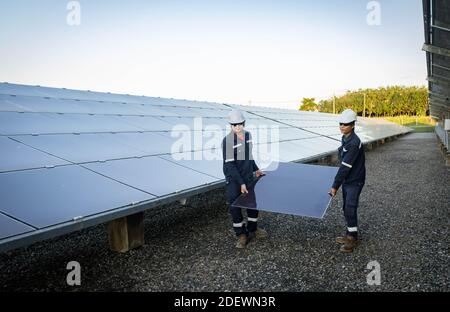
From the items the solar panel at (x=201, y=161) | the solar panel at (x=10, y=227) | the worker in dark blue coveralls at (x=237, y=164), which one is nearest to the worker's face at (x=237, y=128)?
the worker in dark blue coveralls at (x=237, y=164)

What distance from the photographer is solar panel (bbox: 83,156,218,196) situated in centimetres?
536

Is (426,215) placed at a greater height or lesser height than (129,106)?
lesser

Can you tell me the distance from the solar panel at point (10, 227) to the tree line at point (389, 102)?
3555 inches

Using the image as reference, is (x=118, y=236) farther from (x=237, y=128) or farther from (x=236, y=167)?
(x=237, y=128)

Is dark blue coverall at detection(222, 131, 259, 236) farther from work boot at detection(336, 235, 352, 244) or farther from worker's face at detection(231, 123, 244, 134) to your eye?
work boot at detection(336, 235, 352, 244)

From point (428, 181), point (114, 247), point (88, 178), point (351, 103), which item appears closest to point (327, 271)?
point (114, 247)

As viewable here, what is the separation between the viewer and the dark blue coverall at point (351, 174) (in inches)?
199

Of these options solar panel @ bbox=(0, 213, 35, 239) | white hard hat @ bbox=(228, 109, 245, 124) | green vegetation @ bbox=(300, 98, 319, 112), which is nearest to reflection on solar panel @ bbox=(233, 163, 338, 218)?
white hard hat @ bbox=(228, 109, 245, 124)

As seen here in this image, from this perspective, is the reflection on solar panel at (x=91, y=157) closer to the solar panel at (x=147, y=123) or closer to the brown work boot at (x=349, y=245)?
the solar panel at (x=147, y=123)

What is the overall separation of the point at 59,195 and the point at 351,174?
4274mm

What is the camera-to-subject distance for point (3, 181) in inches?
164
